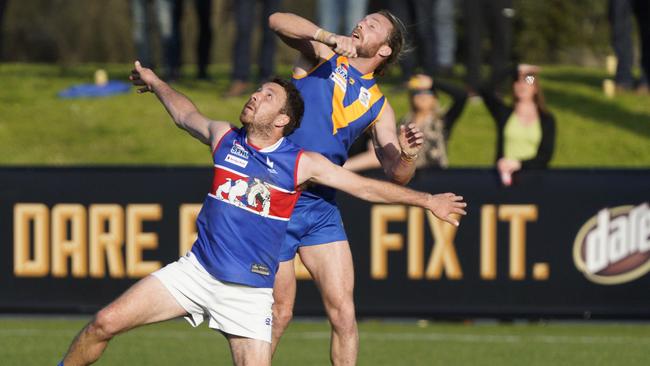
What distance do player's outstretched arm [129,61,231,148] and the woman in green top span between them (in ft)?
16.1

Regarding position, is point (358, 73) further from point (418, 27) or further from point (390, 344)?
point (418, 27)

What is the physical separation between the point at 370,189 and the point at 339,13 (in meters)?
8.24

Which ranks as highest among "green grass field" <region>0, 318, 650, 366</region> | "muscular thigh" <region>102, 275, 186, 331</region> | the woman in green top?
the woman in green top

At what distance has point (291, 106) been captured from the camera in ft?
23.6

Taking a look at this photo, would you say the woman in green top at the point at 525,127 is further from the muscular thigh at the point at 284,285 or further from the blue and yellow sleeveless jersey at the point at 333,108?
the muscular thigh at the point at 284,285

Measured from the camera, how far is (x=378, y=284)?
464 inches

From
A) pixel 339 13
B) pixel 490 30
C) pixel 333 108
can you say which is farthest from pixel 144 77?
pixel 490 30

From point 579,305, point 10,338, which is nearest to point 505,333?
point 579,305

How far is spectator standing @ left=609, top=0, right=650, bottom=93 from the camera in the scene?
15820 mm

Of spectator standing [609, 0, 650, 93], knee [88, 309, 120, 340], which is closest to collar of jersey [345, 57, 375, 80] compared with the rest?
knee [88, 309, 120, 340]

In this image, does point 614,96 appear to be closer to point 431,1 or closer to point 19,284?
point 431,1

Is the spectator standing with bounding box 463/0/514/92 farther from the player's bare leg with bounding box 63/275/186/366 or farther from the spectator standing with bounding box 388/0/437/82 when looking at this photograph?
the player's bare leg with bounding box 63/275/186/366

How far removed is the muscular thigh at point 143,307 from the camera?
707 cm

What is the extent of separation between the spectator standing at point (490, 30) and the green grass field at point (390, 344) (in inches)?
163
